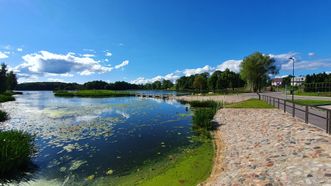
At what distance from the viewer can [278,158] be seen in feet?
26.1

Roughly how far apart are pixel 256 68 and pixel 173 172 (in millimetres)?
67804

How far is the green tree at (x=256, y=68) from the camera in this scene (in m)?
68.4

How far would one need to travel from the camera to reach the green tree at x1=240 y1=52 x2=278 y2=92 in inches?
2692

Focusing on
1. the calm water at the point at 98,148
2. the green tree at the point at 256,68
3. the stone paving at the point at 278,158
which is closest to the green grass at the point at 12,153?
the calm water at the point at 98,148

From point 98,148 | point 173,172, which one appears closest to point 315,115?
point 173,172

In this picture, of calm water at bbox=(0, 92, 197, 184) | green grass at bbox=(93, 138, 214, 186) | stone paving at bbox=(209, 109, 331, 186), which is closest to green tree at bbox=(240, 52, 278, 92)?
calm water at bbox=(0, 92, 197, 184)

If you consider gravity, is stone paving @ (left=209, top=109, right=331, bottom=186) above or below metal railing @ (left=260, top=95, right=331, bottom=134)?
below

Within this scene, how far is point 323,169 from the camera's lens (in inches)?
237

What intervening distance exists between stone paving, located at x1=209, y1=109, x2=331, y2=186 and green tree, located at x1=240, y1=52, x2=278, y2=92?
6042 centimetres

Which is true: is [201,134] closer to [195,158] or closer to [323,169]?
[195,158]

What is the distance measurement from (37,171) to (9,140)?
7.50 ft

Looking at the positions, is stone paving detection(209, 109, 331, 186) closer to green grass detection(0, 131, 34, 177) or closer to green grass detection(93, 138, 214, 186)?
green grass detection(93, 138, 214, 186)

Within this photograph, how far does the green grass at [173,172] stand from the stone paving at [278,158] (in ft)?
3.41

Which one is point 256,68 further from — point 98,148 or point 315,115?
point 98,148
